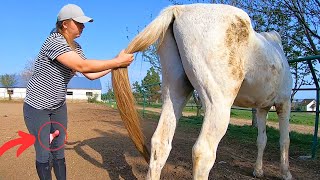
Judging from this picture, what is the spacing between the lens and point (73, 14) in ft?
8.73

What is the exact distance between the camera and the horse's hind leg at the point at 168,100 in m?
2.93

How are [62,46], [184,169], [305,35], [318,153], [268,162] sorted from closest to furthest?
[62,46] → [184,169] → [268,162] → [318,153] → [305,35]

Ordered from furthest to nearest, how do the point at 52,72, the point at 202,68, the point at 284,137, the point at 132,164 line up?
the point at 132,164, the point at 284,137, the point at 52,72, the point at 202,68

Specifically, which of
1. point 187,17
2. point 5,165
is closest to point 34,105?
point 187,17

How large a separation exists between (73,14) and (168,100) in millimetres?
1081

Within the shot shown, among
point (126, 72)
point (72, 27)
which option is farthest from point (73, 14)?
point (126, 72)

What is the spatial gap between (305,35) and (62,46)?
8.25 meters

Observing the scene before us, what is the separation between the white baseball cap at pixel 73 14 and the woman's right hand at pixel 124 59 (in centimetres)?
38

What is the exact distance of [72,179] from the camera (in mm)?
3764

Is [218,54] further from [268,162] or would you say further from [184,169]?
[268,162]

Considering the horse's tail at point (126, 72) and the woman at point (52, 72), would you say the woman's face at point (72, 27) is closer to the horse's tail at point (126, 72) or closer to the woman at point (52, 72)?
the woman at point (52, 72)

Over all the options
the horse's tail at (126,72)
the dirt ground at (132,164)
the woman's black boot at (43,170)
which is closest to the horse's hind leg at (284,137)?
the dirt ground at (132,164)

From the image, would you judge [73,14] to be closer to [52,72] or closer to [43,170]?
[52,72]

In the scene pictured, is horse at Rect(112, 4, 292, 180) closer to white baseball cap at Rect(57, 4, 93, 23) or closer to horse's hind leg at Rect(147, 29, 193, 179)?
horse's hind leg at Rect(147, 29, 193, 179)
